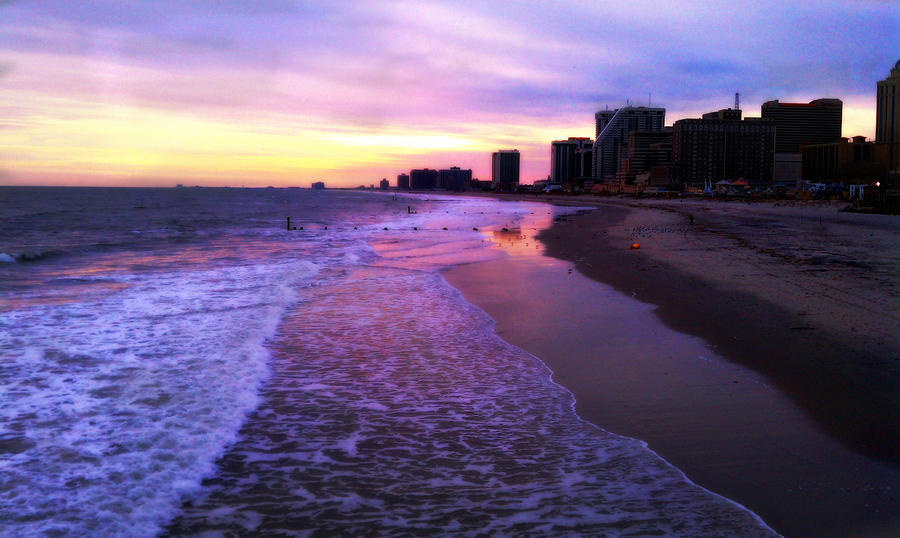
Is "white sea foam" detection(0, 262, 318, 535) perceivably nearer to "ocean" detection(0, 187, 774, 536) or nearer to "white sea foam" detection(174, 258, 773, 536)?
"ocean" detection(0, 187, 774, 536)

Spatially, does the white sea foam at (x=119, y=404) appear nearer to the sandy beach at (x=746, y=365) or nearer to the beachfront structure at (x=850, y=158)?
the sandy beach at (x=746, y=365)

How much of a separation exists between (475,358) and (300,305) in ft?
17.8

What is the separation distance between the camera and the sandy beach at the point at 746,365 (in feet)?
15.0

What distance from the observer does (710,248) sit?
69.8 ft

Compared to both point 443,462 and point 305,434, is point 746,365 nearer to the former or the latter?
point 443,462

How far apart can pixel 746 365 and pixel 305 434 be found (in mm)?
5327

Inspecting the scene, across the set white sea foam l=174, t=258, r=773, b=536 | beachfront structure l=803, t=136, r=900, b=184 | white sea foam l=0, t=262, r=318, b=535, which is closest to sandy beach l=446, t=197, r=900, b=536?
white sea foam l=174, t=258, r=773, b=536

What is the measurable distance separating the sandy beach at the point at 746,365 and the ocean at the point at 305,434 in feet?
1.44

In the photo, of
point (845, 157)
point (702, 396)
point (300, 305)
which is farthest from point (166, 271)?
point (845, 157)

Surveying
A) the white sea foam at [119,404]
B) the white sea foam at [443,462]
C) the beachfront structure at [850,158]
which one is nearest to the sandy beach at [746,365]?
the white sea foam at [443,462]

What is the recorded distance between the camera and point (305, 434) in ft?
19.0

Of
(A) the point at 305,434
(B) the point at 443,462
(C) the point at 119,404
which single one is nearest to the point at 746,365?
(B) the point at 443,462

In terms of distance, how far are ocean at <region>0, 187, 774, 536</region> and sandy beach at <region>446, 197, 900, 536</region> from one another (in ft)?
1.44

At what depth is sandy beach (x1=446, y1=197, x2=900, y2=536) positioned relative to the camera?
458 cm
